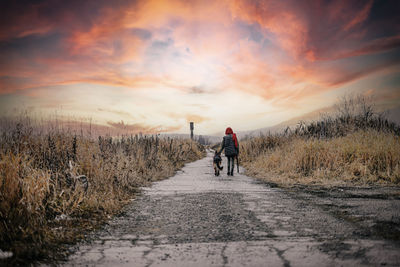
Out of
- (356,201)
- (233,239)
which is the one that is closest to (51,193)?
(233,239)

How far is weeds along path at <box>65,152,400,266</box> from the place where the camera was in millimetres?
2654

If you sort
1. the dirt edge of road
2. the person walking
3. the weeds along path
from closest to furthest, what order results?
1. the weeds along path
2. the dirt edge of road
3. the person walking

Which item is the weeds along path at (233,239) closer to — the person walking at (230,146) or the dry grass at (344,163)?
the dry grass at (344,163)

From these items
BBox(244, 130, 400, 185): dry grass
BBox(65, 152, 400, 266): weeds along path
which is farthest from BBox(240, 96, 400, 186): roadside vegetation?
BBox(65, 152, 400, 266): weeds along path

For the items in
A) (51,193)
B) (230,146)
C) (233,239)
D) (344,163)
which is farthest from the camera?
(230,146)

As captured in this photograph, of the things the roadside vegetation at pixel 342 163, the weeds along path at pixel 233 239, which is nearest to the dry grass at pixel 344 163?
the roadside vegetation at pixel 342 163

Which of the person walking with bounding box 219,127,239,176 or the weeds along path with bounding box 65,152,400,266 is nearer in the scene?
the weeds along path with bounding box 65,152,400,266

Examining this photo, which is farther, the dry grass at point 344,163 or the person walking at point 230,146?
the person walking at point 230,146

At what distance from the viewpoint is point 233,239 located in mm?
3223

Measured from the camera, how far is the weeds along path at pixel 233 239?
265cm

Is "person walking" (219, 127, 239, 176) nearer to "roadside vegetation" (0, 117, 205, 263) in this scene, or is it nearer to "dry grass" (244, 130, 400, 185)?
"dry grass" (244, 130, 400, 185)

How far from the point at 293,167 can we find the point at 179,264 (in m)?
8.36

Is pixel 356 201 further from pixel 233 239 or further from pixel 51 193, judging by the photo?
pixel 51 193

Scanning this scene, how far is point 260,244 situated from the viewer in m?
3.05
